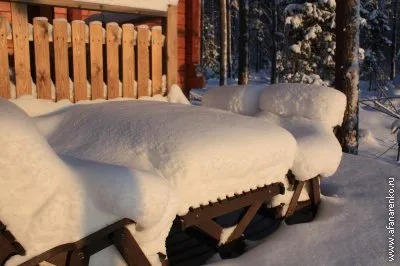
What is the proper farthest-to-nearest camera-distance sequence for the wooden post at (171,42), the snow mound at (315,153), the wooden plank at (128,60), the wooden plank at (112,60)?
the wooden post at (171,42), the wooden plank at (128,60), the wooden plank at (112,60), the snow mound at (315,153)

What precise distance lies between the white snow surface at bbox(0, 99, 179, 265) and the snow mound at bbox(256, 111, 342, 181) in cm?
162

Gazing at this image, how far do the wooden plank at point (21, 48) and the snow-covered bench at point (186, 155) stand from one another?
2.12ft

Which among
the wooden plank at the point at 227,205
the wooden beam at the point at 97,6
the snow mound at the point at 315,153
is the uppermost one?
the wooden beam at the point at 97,6

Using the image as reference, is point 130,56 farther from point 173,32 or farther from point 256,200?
point 256,200

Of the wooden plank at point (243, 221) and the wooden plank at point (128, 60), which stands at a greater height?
the wooden plank at point (128, 60)

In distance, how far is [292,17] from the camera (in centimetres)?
1472

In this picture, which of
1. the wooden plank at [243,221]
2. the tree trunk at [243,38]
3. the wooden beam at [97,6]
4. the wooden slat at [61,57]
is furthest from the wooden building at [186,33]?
the tree trunk at [243,38]

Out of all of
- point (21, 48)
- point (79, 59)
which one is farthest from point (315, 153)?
point (21, 48)

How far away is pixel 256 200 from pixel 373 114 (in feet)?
47.9

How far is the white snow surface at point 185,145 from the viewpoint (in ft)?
7.65

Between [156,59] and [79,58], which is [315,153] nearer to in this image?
[156,59]

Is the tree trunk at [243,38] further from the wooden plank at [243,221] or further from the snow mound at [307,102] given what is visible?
the wooden plank at [243,221]

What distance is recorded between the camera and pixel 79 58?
13.1 feet

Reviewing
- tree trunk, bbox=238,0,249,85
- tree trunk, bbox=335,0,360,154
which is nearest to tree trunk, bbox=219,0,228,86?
tree trunk, bbox=238,0,249,85
